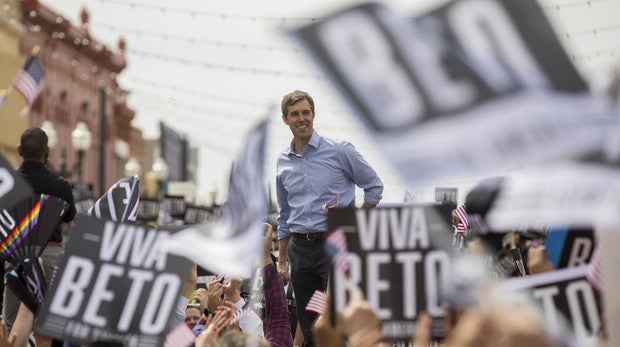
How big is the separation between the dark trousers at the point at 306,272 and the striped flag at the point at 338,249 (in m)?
3.19

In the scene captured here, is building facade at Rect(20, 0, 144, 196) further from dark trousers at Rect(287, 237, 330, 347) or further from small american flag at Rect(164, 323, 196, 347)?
small american flag at Rect(164, 323, 196, 347)

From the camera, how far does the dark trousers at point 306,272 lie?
351 inches

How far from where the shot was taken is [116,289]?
5703mm

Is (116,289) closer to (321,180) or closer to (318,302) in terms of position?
(318,302)

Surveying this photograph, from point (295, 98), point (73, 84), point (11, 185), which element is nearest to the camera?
point (11, 185)

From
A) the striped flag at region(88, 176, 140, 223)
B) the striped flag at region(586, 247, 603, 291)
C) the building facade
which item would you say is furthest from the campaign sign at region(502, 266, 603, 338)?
the building facade

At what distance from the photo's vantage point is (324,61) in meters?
4.39

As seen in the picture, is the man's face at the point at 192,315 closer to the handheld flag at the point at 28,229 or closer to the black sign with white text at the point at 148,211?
the handheld flag at the point at 28,229

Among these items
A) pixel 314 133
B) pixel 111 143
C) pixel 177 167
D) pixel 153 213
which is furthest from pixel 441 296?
pixel 177 167

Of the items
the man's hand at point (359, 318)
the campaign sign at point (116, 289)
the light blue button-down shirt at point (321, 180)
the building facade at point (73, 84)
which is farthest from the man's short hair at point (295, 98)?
the building facade at point (73, 84)

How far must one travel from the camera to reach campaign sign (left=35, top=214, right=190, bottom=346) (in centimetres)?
564

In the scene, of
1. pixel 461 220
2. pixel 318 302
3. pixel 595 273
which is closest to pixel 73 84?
pixel 461 220

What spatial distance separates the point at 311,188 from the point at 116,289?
3.46 metres

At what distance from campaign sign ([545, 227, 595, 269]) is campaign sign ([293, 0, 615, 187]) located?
1310mm
